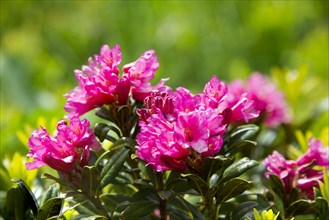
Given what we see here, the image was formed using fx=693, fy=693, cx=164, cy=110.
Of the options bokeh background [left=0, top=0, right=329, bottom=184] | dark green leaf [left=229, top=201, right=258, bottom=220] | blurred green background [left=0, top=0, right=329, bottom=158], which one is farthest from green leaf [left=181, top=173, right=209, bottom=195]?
blurred green background [left=0, top=0, right=329, bottom=158]

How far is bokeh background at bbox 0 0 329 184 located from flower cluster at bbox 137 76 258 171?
51.8 inches

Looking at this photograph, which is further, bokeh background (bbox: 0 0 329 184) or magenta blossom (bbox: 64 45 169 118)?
bokeh background (bbox: 0 0 329 184)

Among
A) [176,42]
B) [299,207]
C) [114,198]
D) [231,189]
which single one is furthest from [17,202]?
[176,42]

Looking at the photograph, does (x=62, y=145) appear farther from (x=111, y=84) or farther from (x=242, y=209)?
(x=242, y=209)

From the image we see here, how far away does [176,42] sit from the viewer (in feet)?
10.7

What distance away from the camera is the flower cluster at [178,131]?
1036 millimetres

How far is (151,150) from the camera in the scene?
104 cm

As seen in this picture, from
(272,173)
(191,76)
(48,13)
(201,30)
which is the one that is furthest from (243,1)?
(272,173)

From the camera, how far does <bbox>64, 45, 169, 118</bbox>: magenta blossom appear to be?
1142mm

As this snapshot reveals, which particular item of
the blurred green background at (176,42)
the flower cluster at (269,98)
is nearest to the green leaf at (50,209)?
the flower cluster at (269,98)

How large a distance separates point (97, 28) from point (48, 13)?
595 mm

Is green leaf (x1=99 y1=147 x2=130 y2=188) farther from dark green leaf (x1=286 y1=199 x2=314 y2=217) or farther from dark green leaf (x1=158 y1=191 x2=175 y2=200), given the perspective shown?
dark green leaf (x1=286 y1=199 x2=314 y2=217)

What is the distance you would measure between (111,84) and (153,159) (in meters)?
0.17

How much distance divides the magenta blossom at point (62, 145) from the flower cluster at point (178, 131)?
10 cm
